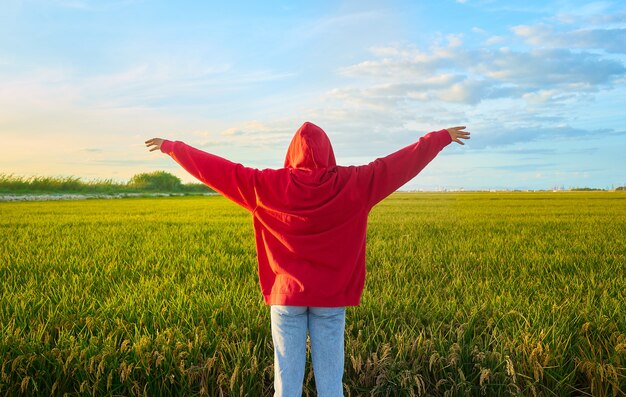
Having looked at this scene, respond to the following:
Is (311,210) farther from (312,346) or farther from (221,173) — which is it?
(312,346)

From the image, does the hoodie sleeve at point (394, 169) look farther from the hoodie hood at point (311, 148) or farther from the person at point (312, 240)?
the hoodie hood at point (311, 148)

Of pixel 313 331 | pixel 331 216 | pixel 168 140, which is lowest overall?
pixel 313 331

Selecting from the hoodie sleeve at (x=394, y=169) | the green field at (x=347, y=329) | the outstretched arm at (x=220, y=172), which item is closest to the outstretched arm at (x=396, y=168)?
the hoodie sleeve at (x=394, y=169)

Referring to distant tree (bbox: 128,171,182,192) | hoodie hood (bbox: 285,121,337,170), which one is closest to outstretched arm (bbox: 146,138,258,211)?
hoodie hood (bbox: 285,121,337,170)

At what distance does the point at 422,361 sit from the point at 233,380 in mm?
1295

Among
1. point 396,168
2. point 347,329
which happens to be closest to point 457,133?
point 396,168

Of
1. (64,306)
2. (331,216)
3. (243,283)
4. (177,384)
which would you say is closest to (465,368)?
(331,216)

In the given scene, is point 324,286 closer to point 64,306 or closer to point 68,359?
point 68,359

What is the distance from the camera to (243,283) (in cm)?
557

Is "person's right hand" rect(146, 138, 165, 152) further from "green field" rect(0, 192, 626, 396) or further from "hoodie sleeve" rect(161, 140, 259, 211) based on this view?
"green field" rect(0, 192, 626, 396)

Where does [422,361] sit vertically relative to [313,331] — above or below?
below

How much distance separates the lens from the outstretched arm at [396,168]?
277 centimetres

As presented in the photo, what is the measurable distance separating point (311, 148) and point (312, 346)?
3.46 ft

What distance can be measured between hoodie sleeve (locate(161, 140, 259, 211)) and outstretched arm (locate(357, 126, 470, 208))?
24.8 inches
